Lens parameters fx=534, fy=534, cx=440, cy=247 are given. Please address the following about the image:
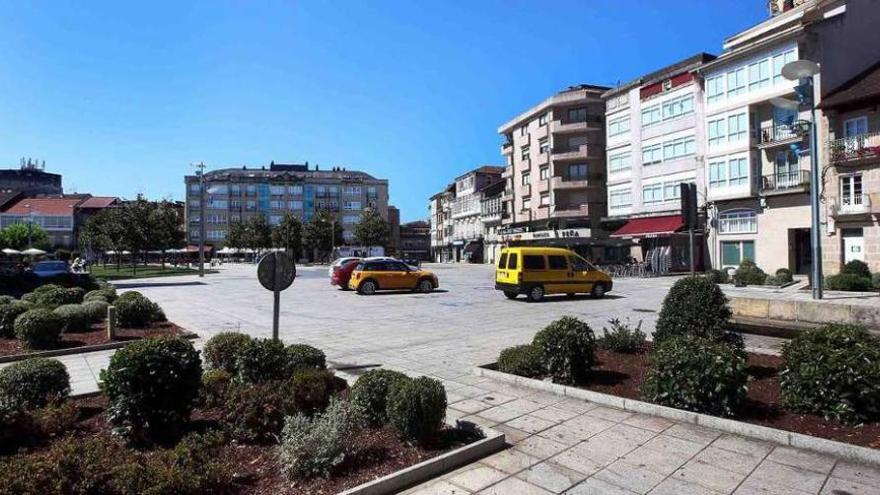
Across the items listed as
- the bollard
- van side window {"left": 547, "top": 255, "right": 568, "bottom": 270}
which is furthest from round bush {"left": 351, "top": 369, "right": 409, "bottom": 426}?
van side window {"left": 547, "top": 255, "right": 568, "bottom": 270}

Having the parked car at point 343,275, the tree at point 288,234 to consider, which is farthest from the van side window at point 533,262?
the tree at point 288,234

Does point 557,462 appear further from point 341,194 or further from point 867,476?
point 341,194

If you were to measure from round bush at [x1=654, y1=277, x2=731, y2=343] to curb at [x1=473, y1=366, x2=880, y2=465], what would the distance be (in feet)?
6.21

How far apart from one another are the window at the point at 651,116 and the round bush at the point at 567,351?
135 feet

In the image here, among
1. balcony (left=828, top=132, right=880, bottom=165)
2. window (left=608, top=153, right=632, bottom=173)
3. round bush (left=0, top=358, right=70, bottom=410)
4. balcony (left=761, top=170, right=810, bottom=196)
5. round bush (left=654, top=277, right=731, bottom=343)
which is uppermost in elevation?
window (left=608, top=153, right=632, bottom=173)

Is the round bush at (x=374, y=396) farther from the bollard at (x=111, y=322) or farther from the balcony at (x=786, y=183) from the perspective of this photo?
the balcony at (x=786, y=183)

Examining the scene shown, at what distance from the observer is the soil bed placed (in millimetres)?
10602

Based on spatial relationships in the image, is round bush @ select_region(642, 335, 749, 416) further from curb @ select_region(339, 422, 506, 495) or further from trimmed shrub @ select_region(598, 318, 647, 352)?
trimmed shrub @ select_region(598, 318, 647, 352)

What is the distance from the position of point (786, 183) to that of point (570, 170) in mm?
25537

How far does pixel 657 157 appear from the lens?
4341cm

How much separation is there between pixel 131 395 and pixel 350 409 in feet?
6.55

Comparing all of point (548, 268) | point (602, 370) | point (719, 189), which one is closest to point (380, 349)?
point (602, 370)

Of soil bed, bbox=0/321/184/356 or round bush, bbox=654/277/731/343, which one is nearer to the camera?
round bush, bbox=654/277/731/343

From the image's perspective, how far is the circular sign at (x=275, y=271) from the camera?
287 inches
